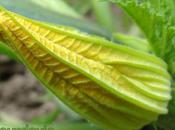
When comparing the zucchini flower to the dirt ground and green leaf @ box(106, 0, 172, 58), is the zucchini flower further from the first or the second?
the dirt ground

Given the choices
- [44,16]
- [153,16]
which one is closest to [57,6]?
[44,16]

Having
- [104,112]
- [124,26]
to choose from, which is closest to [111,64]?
[104,112]

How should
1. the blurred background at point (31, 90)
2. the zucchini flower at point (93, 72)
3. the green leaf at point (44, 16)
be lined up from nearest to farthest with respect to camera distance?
the zucchini flower at point (93, 72), the green leaf at point (44, 16), the blurred background at point (31, 90)

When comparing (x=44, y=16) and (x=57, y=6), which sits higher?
(x=44, y=16)

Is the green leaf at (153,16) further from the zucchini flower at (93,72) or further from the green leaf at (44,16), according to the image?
the green leaf at (44,16)

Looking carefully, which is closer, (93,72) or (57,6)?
(93,72)

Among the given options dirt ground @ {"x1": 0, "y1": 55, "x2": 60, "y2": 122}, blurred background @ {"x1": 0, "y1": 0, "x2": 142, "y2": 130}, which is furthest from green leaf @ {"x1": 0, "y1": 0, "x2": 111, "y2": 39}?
dirt ground @ {"x1": 0, "y1": 55, "x2": 60, "y2": 122}

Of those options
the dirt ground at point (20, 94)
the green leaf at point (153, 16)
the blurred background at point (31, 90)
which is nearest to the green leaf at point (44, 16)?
the green leaf at point (153, 16)

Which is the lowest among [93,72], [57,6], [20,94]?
[20,94]

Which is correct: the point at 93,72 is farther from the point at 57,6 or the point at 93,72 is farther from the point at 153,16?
the point at 57,6

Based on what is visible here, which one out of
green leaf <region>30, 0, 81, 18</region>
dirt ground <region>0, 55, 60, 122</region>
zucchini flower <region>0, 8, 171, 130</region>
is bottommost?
dirt ground <region>0, 55, 60, 122</region>
